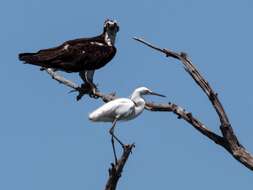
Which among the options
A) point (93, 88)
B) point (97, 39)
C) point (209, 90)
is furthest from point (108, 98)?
point (209, 90)

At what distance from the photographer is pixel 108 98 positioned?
2011 cm

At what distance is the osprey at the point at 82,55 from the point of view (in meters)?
20.5

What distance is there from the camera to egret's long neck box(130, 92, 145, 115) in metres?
18.0

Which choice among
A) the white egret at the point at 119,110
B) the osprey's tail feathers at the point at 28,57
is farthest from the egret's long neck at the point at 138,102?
the osprey's tail feathers at the point at 28,57

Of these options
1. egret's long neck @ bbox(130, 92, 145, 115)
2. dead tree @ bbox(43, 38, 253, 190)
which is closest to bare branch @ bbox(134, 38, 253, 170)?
dead tree @ bbox(43, 38, 253, 190)

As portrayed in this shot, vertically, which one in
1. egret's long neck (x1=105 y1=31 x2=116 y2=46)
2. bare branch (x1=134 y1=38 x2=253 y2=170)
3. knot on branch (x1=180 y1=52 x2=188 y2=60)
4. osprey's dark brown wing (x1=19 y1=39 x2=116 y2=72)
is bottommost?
bare branch (x1=134 y1=38 x2=253 y2=170)

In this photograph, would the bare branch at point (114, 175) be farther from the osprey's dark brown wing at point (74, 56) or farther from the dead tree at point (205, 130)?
the osprey's dark brown wing at point (74, 56)

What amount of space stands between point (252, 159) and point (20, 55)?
606 centimetres

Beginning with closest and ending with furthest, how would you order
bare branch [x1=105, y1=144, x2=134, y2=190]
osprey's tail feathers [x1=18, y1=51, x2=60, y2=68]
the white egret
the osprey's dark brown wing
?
bare branch [x1=105, y1=144, x2=134, y2=190]
the white egret
osprey's tail feathers [x1=18, y1=51, x2=60, y2=68]
the osprey's dark brown wing

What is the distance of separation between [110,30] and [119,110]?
4634 mm

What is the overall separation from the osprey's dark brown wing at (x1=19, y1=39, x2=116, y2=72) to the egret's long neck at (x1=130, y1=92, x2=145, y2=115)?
2770 millimetres

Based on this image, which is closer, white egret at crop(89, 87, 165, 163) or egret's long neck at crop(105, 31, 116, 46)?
white egret at crop(89, 87, 165, 163)

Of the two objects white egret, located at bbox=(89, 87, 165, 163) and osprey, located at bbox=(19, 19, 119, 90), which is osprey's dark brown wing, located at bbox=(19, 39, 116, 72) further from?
white egret, located at bbox=(89, 87, 165, 163)

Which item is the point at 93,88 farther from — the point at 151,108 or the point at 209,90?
the point at 209,90
